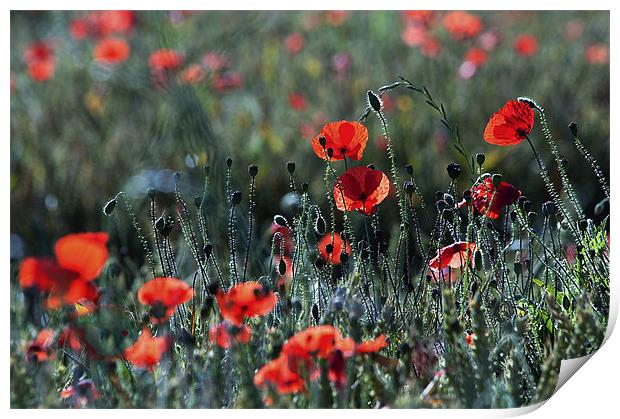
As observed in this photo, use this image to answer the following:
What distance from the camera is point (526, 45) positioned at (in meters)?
2.62

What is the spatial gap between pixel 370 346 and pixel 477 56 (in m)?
1.51

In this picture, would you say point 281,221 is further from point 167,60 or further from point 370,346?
point 167,60

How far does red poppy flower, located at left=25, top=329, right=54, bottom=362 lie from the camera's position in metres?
1.54

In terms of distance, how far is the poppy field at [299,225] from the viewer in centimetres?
145

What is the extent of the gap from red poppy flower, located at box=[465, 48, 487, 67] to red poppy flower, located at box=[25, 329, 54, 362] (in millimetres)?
1565

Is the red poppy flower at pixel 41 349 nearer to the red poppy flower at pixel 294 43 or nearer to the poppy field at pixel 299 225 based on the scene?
the poppy field at pixel 299 225

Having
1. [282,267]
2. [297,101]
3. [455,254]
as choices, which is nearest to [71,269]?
[282,267]

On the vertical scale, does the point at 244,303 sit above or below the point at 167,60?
below

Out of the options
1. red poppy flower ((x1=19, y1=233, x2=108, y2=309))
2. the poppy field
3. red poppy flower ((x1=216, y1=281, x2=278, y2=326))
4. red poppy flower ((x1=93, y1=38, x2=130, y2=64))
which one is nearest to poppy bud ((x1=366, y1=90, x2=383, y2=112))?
the poppy field

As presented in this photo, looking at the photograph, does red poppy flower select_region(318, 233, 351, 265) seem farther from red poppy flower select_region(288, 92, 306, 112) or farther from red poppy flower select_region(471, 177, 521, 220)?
red poppy flower select_region(288, 92, 306, 112)

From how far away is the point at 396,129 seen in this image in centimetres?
269

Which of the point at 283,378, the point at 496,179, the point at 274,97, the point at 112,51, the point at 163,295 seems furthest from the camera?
the point at 274,97
